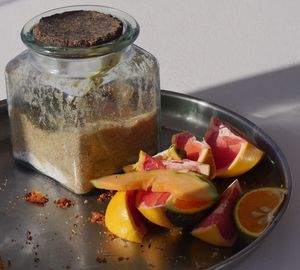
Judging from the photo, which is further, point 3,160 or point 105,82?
point 3,160

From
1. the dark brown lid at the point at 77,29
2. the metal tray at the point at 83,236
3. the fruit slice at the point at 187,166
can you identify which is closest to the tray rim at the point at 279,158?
the metal tray at the point at 83,236

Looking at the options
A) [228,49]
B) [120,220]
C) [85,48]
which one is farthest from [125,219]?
[228,49]

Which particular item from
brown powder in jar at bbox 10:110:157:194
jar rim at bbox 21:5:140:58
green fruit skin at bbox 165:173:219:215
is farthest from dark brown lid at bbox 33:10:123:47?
green fruit skin at bbox 165:173:219:215

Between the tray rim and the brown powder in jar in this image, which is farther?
the brown powder in jar

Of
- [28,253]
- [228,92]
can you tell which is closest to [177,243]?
[28,253]

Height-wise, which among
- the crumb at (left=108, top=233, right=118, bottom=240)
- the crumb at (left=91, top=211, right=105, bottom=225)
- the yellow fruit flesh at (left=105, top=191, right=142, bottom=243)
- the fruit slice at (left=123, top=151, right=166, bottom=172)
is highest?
the fruit slice at (left=123, top=151, right=166, bottom=172)

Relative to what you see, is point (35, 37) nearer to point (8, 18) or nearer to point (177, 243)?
point (177, 243)

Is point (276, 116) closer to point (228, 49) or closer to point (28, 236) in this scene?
point (228, 49)

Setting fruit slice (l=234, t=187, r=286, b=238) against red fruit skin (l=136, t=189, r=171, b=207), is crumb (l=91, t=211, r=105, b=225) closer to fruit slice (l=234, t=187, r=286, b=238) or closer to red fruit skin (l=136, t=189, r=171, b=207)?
red fruit skin (l=136, t=189, r=171, b=207)
